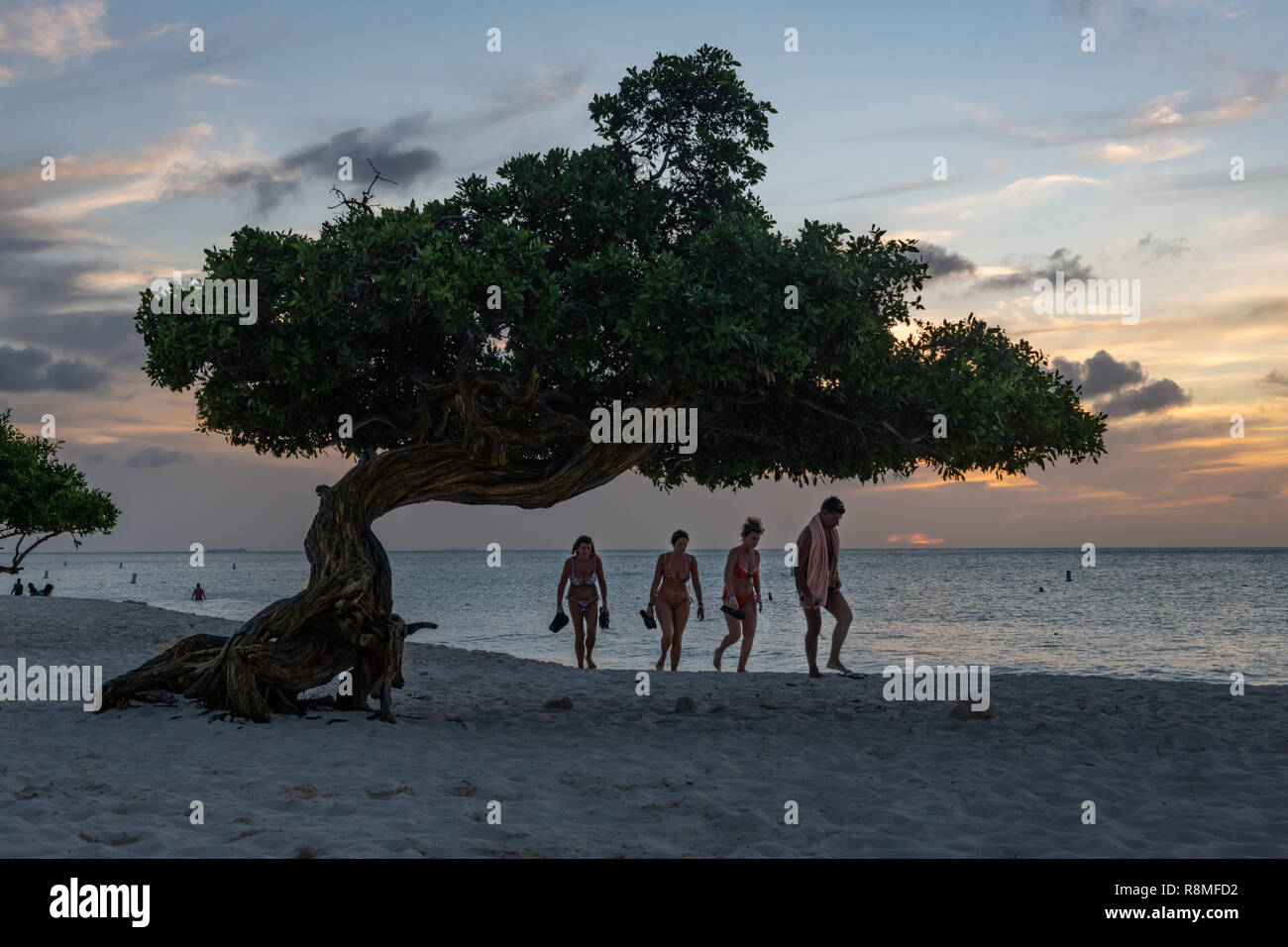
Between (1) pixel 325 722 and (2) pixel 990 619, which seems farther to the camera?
(2) pixel 990 619

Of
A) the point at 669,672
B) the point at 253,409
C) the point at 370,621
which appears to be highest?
the point at 253,409

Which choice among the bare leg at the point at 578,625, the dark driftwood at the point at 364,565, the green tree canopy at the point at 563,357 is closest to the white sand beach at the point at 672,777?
the dark driftwood at the point at 364,565

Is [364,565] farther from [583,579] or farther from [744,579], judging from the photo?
[744,579]

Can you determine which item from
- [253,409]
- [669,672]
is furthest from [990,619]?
[253,409]

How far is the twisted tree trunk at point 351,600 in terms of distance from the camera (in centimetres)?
1227

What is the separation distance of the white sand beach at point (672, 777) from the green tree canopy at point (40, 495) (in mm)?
15818

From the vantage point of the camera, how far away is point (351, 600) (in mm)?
12273

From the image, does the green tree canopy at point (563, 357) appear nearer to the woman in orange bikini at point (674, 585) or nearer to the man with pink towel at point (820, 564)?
the man with pink towel at point (820, 564)

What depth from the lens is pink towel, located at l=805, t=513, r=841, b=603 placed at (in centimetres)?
1494

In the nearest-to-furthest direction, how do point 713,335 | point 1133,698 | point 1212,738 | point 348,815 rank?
point 348,815, point 713,335, point 1212,738, point 1133,698

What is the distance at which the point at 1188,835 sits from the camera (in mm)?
7391

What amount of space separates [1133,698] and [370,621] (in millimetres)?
10039

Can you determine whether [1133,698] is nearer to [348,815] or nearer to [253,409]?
[348,815]

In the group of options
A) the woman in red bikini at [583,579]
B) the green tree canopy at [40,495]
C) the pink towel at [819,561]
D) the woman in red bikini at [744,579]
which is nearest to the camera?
the pink towel at [819,561]
